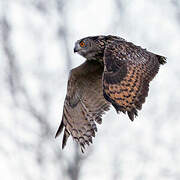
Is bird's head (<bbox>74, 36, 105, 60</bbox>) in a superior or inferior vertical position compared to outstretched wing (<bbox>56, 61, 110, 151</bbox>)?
superior

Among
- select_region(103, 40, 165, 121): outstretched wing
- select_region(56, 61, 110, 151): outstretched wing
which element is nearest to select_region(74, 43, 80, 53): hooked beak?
select_region(56, 61, 110, 151): outstretched wing

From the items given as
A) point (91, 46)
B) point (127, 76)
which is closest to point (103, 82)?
point (127, 76)

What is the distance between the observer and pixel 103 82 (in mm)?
5504

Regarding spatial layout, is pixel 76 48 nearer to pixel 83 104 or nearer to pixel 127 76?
pixel 83 104

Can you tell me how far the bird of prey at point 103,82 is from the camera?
18.0 feet

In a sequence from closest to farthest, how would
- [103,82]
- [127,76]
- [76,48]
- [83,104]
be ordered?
1. [103,82]
2. [127,76]
3. [76,48]
4. [83,104]

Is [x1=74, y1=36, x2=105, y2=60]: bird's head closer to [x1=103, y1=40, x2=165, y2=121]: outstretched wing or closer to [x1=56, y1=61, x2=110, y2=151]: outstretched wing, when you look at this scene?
[x1=56, y1=61, x2=110, y2=151]: outstretched wing

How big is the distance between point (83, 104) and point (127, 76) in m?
1.30

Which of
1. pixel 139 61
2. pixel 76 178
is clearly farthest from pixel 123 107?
pixel 76 178

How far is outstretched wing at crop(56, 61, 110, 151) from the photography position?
658 centimetres

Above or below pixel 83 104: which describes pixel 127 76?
above

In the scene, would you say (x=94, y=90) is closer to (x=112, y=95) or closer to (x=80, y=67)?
(x=80, y=67)

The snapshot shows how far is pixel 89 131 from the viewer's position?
6.62 m

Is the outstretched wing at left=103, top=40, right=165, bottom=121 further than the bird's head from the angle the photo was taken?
No
